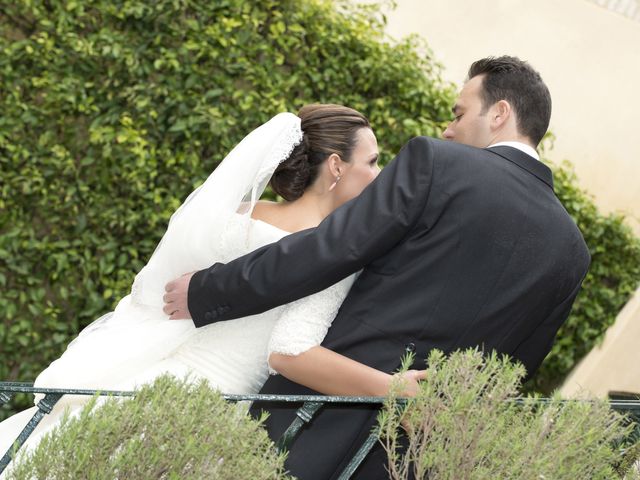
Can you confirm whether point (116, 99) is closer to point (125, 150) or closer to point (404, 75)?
point (125, 150)

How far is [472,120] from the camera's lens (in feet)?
9.59

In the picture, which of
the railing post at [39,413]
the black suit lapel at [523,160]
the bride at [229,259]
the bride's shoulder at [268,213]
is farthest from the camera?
the bride's shoulder at [268,213]

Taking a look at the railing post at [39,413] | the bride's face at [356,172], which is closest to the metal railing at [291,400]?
the railing post at [39,413]

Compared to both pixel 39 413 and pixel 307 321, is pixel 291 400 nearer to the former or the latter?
pixel 307 321

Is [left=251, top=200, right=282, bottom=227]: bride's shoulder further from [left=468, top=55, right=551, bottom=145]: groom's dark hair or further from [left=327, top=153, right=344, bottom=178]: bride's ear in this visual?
[left=468, top=55, right=551, bottom=145]: groom's dark hair

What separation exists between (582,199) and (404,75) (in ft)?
4.56

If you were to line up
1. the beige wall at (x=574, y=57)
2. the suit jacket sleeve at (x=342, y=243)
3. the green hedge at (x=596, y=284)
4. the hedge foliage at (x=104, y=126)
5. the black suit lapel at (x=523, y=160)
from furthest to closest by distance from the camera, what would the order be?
1. the beige wall at (x=574, y=57)
2. the green hedge at (x=596, y=284)
3. the hedge foliage at (x=104, y=126)
4. the black suit lapel at (x=523, y=160)
5. the suit jacket sleeve at (x=342, y=243)

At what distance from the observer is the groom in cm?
249

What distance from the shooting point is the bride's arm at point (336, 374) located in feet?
8.20

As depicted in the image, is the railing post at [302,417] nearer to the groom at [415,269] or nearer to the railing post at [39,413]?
the groom at [415,269]

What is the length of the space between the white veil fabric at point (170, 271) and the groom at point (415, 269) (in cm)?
30

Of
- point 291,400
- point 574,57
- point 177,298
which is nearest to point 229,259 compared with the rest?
point 177,298

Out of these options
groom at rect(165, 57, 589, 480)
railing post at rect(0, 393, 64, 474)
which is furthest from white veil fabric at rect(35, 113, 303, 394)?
railing post at rect(0, 393, 64, 474)

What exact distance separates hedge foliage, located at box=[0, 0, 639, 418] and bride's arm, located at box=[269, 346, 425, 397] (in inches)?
106
